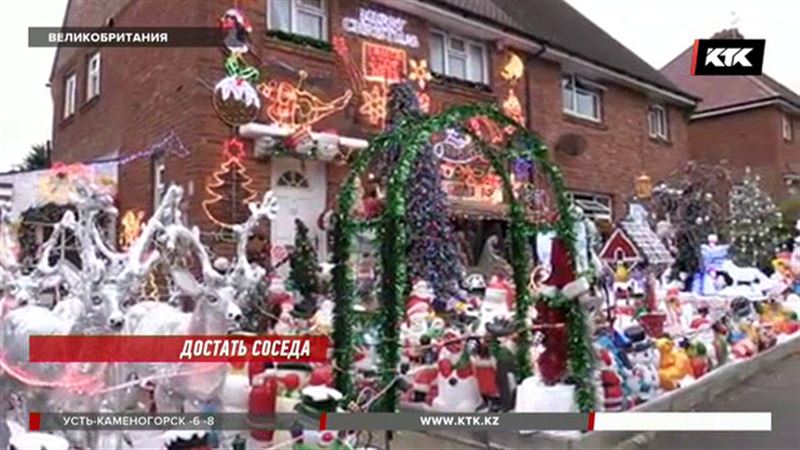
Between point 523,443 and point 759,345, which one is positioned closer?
point 523,443

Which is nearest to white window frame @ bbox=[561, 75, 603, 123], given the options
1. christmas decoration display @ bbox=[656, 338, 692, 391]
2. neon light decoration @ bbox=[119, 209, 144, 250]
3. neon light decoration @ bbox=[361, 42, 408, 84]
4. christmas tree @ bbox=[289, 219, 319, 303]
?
neon light decoration @ bbox=[361, 42, 408, 84]

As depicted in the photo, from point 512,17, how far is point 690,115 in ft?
2.35

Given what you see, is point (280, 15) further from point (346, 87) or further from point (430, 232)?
point (430, 232)

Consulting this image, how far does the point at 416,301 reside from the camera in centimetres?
211

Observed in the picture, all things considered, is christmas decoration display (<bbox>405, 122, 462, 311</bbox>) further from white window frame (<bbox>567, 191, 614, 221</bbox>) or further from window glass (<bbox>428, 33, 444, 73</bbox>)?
white window frame (<bbox>567, 191, 614, 221</bbox>)

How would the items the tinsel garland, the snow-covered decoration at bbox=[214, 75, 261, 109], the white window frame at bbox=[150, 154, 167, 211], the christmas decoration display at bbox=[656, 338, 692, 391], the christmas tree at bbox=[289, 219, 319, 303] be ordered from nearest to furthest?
the tinsel garland, the white window frame at bbox=[150, 154, 167, 211], the christmas decoration display at bbox=[656, 338, 692, 391], the snow-covered decoration at bbox=[214, 75, 261, 109], the christmas tree at bbox=[289, 219, 319, 303]

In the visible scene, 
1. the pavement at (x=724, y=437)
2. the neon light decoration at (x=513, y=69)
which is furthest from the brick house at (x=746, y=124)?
the pavement at (x=724, y=437)

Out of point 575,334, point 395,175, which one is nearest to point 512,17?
point 395,175

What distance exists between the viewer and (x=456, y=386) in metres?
1.62

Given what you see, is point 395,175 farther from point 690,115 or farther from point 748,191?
point 748,191

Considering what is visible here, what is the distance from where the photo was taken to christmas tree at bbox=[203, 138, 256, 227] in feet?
6.44

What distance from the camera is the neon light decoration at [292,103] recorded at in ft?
7.54

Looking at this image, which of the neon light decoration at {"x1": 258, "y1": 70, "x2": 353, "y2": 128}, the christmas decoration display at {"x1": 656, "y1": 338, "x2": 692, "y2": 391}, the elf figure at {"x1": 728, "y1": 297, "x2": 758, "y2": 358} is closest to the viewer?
the christmas decoration display at {"x1": 656, "y1": 338, "x2": 692, "y2": 391}
